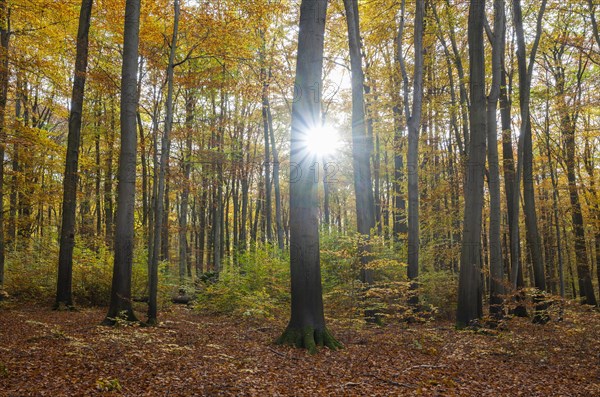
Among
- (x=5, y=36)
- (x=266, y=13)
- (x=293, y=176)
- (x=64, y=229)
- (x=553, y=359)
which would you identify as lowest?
(x=553, y=359)

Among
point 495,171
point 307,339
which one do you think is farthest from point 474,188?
point 307,339

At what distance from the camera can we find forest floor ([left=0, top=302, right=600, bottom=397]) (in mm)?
4555

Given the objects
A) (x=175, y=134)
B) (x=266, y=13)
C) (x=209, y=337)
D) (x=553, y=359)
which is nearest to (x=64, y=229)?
(x=209, y=337)

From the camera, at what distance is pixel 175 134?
15.2m

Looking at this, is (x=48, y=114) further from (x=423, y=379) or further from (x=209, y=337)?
(x=423, y=379)

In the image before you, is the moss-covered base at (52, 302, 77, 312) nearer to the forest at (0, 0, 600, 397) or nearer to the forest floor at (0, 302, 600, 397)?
the forest at (0, 0, 600, 397)

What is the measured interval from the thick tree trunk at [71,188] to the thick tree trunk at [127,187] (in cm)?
241

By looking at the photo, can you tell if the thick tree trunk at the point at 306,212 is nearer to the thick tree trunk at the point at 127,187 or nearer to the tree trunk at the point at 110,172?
the thick tree trunk at the point at 127,187

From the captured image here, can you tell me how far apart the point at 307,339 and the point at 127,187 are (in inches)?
190

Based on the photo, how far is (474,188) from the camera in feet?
29.7

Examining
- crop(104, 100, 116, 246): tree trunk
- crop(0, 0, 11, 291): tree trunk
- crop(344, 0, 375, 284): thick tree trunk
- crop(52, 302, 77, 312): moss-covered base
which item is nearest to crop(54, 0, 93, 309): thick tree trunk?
crop(52, 302, 77, 312): moss-covered base

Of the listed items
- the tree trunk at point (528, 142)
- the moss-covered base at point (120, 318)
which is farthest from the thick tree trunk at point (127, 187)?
the tree trunk at point (528, 142)

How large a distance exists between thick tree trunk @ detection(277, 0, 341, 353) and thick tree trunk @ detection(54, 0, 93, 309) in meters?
6.19

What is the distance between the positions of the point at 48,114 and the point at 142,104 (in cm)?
618
